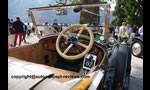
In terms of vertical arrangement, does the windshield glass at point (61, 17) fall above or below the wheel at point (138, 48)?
above

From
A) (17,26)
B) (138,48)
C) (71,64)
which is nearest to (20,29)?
(17,26)

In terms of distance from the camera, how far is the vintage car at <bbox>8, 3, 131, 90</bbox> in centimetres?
99

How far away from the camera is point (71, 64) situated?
2609mm

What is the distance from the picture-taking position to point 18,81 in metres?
0.95

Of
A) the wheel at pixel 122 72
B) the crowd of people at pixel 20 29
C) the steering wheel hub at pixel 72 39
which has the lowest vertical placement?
the wheel at pixel 122 72

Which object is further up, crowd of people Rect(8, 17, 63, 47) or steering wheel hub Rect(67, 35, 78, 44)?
crowd of people Rect(8, 17, 63, 47)

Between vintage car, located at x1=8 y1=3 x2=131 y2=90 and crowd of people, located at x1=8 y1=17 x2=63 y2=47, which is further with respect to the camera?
crowd of people, located at x1=8 y1=17 x2=63 y2=47

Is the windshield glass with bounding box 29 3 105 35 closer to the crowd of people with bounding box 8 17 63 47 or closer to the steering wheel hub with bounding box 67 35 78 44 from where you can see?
the crowd of people with bounding box 8 17 63 47

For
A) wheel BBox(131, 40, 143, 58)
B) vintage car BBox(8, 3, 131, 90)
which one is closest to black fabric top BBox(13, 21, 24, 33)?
vintage car BBox(8, 3, 131, 90)

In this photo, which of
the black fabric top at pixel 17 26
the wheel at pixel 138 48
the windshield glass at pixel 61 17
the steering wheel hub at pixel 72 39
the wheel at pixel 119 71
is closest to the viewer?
the wheel at pixel 119 71

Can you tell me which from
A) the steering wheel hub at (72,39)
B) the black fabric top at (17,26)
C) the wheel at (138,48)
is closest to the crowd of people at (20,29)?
the black fabric top at (17,26)

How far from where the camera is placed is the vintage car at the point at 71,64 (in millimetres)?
989

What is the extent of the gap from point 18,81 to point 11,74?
0.13 m

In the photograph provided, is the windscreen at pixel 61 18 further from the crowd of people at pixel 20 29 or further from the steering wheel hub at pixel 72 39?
the steering wheel hub at pixel 72 39
